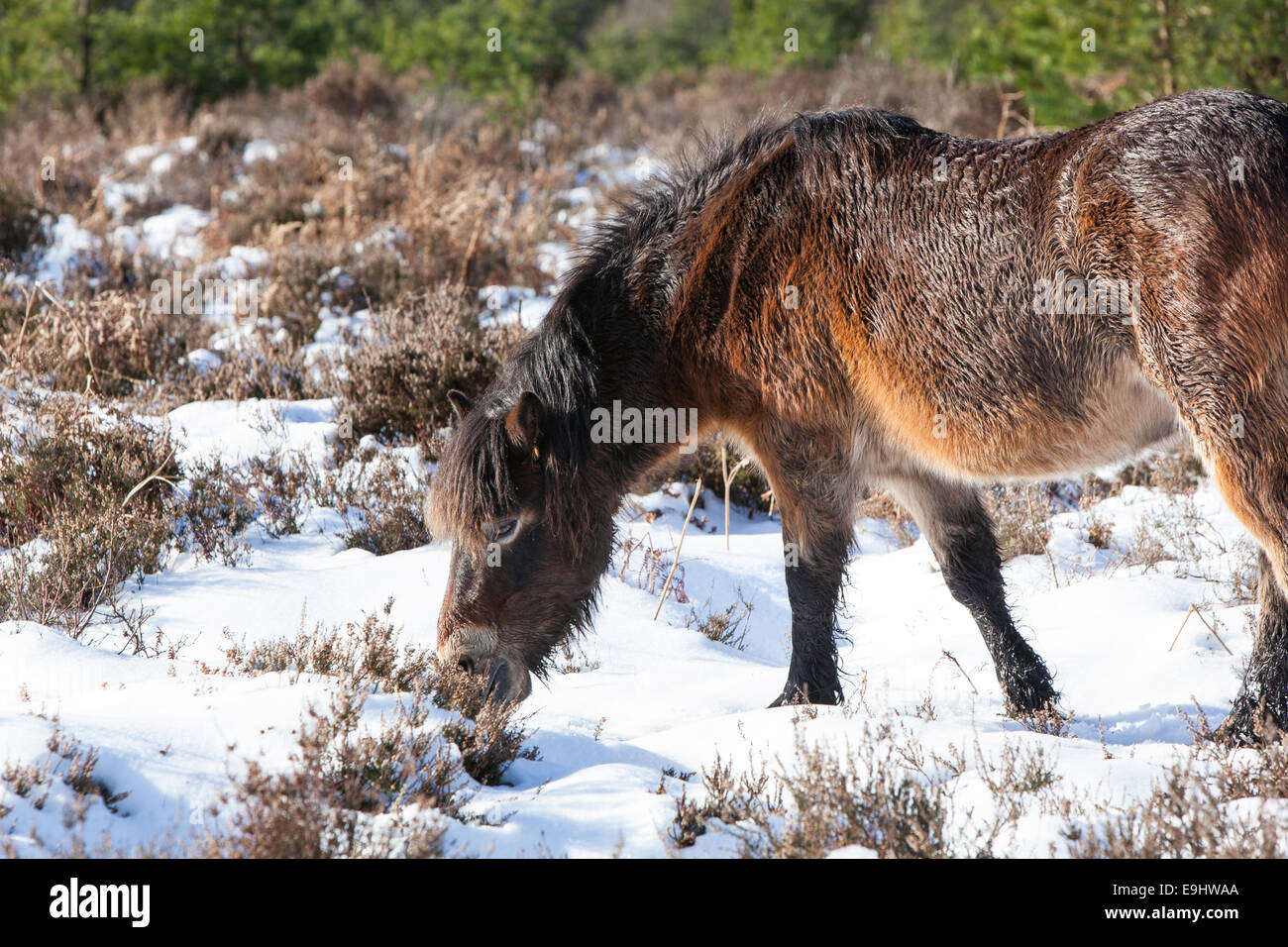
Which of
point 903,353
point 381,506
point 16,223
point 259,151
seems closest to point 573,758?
point 903,353

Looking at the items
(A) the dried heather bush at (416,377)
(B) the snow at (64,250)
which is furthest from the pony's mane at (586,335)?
(B) the snow at (64,250)

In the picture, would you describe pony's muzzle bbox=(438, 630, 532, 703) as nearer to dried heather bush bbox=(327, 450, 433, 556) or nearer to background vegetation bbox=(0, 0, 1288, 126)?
dried heather bush bbox=(327, 450, 433, 556)

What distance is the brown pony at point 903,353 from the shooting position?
10.6 feet

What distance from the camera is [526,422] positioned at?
12.9 ft

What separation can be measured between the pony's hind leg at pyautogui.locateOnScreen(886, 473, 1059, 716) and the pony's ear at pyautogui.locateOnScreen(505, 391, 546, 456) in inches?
58.1

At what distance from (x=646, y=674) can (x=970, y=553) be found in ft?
4.88

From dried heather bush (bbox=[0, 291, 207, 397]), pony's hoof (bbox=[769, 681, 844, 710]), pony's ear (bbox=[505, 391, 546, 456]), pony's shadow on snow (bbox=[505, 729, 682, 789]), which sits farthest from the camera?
dried heather bush (bbox=[0, 291, 207, 397])

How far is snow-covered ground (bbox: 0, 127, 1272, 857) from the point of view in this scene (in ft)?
9.57

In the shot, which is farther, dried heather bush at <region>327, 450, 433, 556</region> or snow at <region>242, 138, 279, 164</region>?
snow at <region>242, 138, 279, 164</region>

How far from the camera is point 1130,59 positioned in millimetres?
9820

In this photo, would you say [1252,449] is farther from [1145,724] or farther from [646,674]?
[646,674]

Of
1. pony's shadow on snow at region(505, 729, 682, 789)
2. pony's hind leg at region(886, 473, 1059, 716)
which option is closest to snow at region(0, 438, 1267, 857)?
pony's shadow on snow at region(505, 729, 682, 789)

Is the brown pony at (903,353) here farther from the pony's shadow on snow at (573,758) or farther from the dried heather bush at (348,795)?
the dried heather bush at (348,795)
